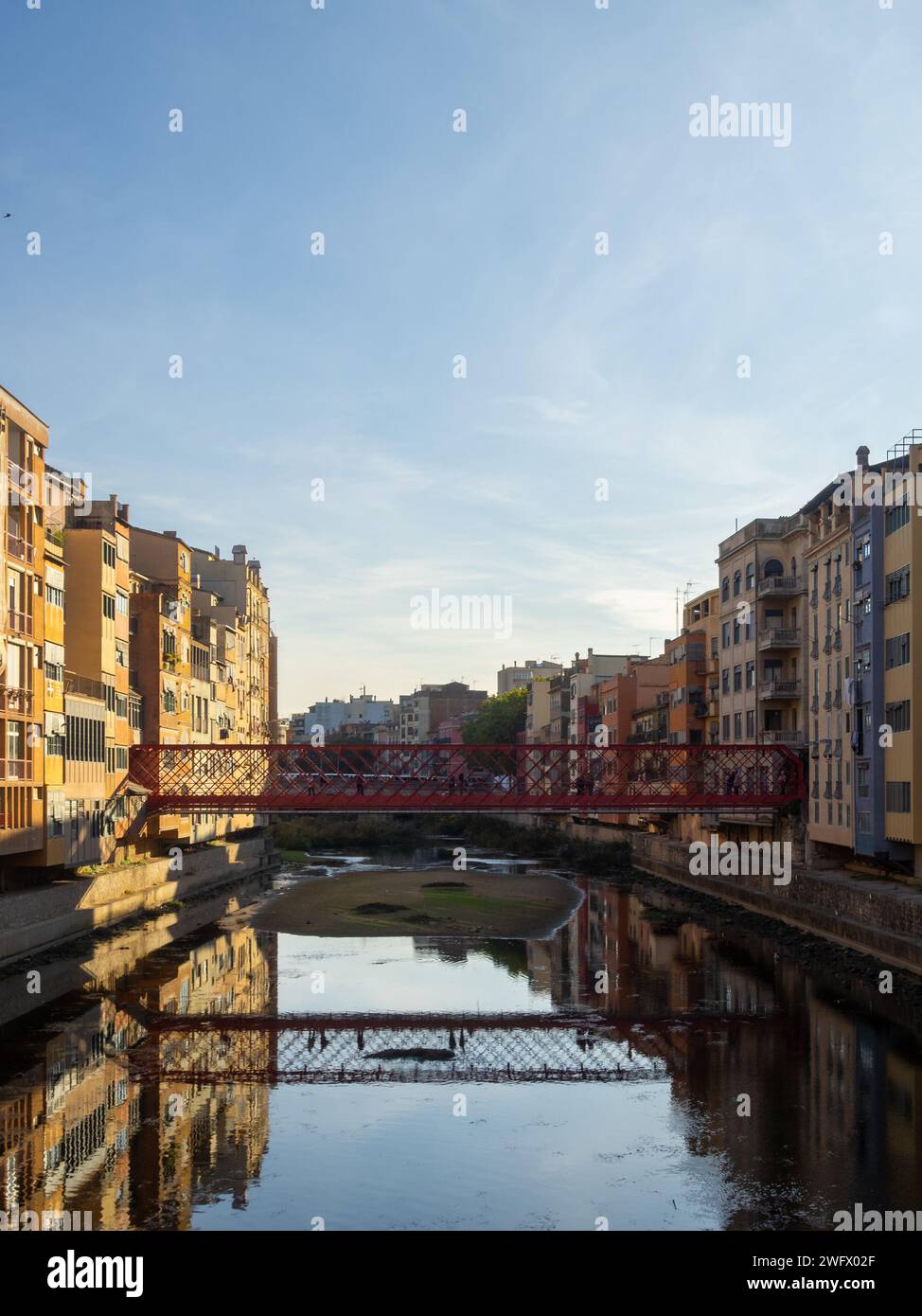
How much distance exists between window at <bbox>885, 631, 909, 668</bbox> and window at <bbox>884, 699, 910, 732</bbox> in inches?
58.0

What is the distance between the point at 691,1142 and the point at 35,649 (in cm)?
3098

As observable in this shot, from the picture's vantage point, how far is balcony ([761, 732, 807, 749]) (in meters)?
60.0

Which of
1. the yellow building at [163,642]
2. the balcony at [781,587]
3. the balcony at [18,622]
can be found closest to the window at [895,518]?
the balcony at [781,587]

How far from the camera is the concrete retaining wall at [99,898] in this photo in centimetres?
4212

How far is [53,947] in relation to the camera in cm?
4475

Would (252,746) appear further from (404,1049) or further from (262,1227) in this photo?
(262,1227)

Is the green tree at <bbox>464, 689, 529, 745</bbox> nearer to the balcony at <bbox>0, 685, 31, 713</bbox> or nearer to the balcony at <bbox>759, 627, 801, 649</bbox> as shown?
the balcony at <bbox>759, 627, 801, 649</bbox>

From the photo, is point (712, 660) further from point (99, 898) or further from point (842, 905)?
point (99, 898)

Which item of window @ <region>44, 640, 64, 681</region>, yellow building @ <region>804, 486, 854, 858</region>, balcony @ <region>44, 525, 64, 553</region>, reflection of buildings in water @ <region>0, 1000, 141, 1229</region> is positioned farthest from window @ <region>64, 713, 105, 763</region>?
yellow building @ <region>804, 486, 854, 858</region>

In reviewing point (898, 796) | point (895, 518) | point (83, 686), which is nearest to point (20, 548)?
point (83, 686)

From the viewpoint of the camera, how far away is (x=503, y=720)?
16525 centimetres

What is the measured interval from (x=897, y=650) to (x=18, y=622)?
106 feet
